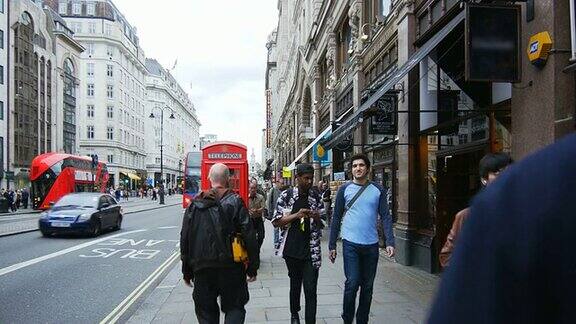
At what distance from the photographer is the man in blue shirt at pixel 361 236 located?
534cm

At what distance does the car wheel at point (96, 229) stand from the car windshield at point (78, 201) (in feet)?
2.25

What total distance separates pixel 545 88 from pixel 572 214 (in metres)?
5.71

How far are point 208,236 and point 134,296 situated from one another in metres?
4.60

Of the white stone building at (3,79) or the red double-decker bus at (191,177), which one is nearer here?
the red double-decker bus at (191,177)

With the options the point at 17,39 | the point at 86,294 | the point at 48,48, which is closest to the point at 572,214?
the point at 86,294

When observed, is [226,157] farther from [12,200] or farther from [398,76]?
[12,200]

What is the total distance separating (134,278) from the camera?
995 cm

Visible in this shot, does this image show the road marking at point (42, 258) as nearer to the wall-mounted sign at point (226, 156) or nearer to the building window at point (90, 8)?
the wall-mounted sign at point (226, 156)

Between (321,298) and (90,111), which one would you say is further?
(90,111)

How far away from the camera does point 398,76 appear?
7.68 meters

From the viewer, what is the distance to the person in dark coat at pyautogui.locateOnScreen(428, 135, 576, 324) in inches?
31.2

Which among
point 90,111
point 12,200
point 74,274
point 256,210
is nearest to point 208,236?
point 256,210

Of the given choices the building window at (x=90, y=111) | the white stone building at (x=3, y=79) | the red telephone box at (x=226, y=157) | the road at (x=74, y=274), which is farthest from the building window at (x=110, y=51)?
the road at (x=74, y=274)

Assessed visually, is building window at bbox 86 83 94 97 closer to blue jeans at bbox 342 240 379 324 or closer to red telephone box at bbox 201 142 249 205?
red telephone box at bbox 201 142 249 205
